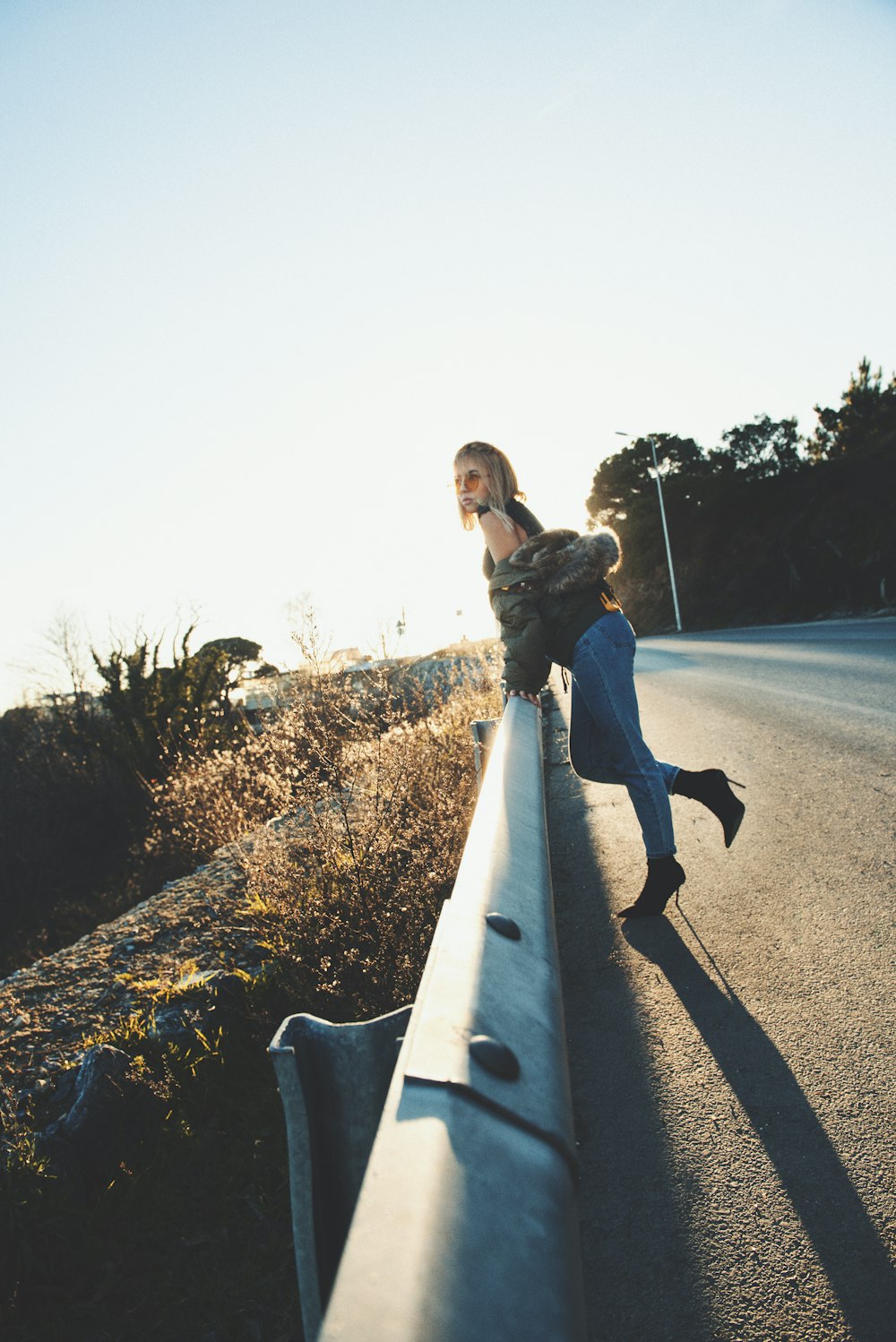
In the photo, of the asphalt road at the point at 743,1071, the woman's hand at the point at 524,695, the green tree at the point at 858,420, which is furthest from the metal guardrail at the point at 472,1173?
the green tree at the point at 858,420

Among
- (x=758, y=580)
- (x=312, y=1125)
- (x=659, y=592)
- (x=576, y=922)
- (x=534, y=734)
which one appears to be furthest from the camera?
(x=659, y=592)

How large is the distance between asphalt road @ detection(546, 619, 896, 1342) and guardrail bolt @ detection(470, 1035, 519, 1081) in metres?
1.00

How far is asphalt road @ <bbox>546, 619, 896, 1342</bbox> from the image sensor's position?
4.32 ft

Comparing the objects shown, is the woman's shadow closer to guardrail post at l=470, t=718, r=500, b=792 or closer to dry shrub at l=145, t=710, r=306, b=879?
guardrail post at l=470, t=718, r=500, b=792

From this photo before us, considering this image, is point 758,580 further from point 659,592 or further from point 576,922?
point 576,922

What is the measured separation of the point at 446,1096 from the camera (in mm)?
644

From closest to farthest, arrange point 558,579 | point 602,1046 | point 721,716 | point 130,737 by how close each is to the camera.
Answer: point 602,1046 → point 558,579 → point 721,716 → point 130,737

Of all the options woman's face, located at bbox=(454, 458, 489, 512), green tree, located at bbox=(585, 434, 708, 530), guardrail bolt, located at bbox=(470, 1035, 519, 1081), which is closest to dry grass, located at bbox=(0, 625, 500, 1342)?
woman's face, located at bbox=(454, 458, 489, 512)

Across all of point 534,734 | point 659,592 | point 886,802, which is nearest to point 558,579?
point 534,734

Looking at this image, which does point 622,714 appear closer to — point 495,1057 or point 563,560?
point 563,560

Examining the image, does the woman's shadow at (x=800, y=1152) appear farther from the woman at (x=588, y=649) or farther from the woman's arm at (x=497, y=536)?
the woman's arm at (x=497, y=536)

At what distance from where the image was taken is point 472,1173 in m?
0.58

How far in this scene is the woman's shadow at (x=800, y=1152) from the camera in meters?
1.26

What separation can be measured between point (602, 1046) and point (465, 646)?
12506 millimetres
